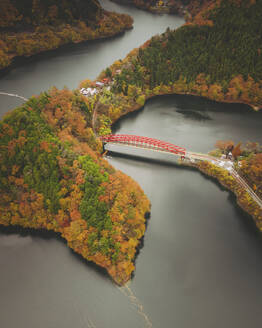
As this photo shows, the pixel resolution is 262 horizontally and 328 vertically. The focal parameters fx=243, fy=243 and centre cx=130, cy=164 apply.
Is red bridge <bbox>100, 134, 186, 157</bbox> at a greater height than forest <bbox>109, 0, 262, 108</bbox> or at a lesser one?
lesser

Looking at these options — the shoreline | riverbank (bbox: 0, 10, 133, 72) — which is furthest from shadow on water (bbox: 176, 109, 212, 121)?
riverbank (bbox: 0, 10, 133, 72)

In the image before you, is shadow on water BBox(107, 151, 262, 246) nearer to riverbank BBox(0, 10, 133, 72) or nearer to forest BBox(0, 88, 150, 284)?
forest BBox(0, 88, 150, 284)

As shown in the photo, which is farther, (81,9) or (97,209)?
(81,9)

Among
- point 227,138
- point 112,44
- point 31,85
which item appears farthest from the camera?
point 112,44

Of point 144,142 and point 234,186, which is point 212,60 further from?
point 234,186

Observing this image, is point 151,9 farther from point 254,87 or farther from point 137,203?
point 137,203

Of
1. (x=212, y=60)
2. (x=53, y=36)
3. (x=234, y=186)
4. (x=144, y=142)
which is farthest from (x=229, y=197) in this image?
(x=53, y=36)

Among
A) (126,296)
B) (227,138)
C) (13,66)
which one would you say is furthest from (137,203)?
(13,66)

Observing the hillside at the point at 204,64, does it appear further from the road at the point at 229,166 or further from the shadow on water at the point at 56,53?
the shadow on water at the point at 56,53
